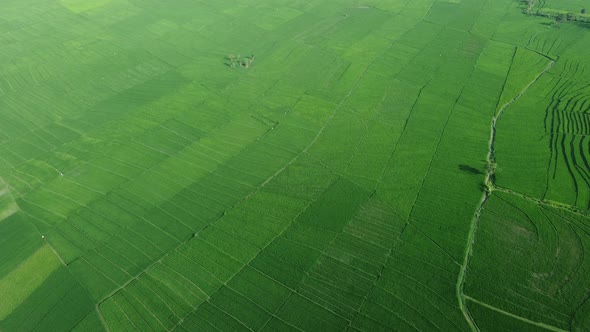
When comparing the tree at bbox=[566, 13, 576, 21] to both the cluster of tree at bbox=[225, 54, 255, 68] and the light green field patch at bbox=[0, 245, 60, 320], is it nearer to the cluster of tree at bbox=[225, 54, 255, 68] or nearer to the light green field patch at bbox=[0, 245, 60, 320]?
the cluster of tree at bbox=[225, 54, 255, 68]

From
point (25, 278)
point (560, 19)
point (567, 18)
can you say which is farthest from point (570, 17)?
point (25, 278)

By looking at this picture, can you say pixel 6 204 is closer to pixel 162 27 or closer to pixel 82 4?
pixel 162 27

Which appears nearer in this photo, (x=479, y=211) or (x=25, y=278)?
(x=25, y=278)

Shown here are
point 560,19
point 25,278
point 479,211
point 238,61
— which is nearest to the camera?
point 25,278

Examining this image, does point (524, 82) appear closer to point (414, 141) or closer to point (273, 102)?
point (414, 141)

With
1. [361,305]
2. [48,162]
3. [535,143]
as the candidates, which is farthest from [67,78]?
[535,143]

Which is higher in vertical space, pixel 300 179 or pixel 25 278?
pixel 300 179

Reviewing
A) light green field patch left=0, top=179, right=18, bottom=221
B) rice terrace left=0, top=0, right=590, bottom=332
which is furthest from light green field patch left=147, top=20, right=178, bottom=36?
light green field patch left=0, top=179, right=18, bottom=221
